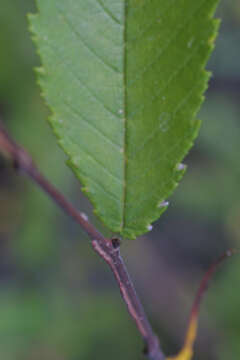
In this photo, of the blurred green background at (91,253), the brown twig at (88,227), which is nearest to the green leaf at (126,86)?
the brown twig at (88,227)

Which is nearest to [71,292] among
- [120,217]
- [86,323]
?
[86,323]

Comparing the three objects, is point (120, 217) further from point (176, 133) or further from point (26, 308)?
point (26, 308)

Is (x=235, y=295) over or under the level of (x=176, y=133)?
under

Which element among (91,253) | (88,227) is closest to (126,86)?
(88,227)

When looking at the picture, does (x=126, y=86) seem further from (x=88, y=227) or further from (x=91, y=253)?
(x=91, y=253)

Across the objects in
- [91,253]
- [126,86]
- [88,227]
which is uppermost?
[126,86]
